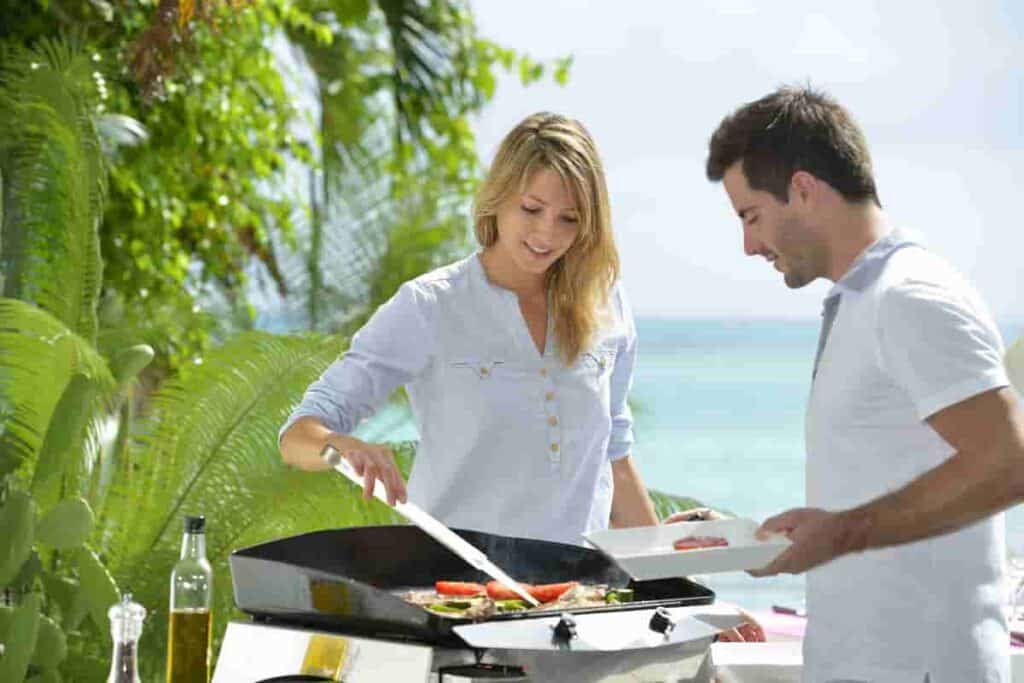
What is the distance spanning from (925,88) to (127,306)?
22.4 m

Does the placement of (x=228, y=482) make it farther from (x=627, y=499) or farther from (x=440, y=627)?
(x=440, y=627)

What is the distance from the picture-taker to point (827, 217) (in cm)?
255

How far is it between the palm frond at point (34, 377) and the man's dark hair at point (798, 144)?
3.36 metres

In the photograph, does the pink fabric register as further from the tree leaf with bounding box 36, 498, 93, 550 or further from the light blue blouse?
the tree leaf with bounding box 36, 498, 93, 550

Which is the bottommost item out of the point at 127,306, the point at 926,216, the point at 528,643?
the point at 528,643

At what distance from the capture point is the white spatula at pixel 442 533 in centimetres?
268

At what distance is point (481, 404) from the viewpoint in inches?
130

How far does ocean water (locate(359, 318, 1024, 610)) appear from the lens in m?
25.2

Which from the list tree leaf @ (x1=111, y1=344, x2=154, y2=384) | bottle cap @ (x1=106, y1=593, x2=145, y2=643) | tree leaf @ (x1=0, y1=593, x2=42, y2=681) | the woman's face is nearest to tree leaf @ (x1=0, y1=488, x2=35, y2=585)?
tree leaf @ (x1=0, y1=593, x2=42, y2=681)

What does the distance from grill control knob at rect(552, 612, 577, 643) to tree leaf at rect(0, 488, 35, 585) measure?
2841 mm

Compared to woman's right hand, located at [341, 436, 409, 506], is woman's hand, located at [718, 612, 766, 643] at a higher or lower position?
lower

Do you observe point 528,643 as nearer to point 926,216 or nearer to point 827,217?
point 827,217

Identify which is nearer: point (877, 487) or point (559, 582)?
point (877, 487)

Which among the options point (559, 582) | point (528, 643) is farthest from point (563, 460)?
point (528, 643)
